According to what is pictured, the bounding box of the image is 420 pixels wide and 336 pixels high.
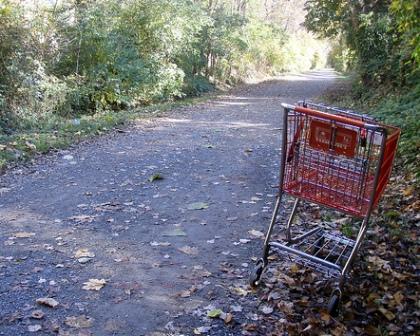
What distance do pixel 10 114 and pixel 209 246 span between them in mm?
7676

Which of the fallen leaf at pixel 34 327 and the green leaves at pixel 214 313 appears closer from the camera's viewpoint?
the fallen leaf at pixel 34 327

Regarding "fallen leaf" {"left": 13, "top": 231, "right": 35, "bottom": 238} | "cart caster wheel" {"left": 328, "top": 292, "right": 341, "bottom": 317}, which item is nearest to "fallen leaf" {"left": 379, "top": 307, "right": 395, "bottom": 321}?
"cart caster wheel" {"left": 328, "top": 292, "right": 341, "bottom": 317}

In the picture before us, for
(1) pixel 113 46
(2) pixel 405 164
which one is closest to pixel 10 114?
(1) pixel 113 46

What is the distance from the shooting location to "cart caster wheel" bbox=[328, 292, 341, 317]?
3588 millimetres

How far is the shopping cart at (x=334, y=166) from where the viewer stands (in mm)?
3533

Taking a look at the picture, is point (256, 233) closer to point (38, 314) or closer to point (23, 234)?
point (38, 314)

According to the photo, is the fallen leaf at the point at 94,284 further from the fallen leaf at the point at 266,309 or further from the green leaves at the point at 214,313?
the fallen leaf at the point at 266,309

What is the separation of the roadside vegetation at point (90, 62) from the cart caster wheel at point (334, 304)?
5737 mm

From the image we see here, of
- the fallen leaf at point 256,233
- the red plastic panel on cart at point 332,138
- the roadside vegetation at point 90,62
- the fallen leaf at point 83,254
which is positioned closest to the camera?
the red plastic panel on cart at point 332,138

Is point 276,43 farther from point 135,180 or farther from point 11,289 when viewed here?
point 11,289

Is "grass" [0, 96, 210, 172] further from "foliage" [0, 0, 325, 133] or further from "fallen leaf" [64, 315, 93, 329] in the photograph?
"fallen leaf" [64, 315, 93, 329]

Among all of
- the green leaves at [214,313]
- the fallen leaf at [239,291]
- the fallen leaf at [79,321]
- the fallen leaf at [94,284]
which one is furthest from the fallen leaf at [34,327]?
the fallen leaf at [239,291]

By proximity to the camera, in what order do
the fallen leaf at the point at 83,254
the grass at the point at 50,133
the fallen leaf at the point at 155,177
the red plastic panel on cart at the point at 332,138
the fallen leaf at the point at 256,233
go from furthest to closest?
the grass at the point at 50,133, the fallen leaf at the point at 155,177, the fallen leaf at the point at 256,233, the fallen leaf at the point at 83,254, the red plastic panel on cart at the point at 332,138

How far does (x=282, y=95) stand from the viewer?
68.7 ft
